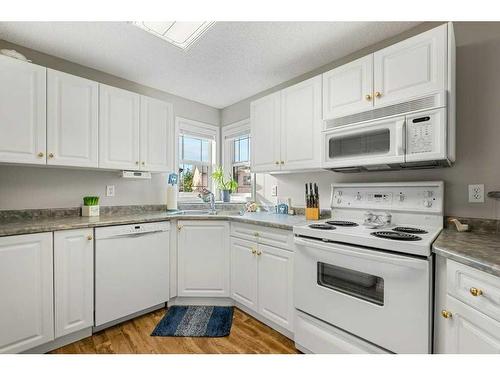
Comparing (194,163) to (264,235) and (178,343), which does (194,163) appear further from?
(178,343)

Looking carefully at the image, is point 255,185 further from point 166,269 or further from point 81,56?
point 81,56

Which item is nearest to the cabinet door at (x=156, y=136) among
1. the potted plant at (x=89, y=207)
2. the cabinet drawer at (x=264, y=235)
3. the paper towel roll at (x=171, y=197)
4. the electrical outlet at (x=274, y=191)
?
the paper towel roll at (x=171, y=197)

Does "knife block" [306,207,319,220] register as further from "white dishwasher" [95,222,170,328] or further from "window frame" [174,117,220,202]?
"window frame" [174,117,220,202]

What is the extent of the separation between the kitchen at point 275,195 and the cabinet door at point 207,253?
0.6 inches

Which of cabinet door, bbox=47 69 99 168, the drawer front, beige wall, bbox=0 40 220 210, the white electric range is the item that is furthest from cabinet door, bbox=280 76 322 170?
cabinet door, bbox=47 69 99 168

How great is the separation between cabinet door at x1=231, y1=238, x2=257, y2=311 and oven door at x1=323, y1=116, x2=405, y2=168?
3.36 feet

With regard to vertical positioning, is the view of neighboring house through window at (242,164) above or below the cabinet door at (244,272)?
above

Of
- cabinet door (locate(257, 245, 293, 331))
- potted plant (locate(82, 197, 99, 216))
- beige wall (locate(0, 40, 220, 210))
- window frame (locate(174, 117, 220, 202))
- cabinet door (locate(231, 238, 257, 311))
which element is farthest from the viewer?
window frame (locate(174, 117, 220, 202))

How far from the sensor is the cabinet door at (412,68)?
1.41 m

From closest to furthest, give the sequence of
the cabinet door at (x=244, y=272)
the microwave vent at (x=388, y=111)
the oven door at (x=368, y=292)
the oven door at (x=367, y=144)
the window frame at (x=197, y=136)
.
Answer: the oven door at (x=368, y=292) → the microwave vent at (x=388, y=111) → the oven door at (x=367, y=144) → the cabinet door at (x=244, y=272) → the window frame at (x=197, y=136)

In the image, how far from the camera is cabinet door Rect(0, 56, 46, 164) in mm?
1694

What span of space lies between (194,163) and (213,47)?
1688 millimetres

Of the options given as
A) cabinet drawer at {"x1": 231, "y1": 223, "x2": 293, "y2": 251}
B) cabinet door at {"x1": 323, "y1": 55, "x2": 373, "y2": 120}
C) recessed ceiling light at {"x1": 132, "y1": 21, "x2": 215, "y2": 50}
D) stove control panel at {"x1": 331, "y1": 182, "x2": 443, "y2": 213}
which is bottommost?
cabinet drawer at {"x1": 231, "y1": 223, "x2": 293, "y2": 251}

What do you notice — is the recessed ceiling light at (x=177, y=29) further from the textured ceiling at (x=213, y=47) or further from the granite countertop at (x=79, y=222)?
the granite countertop at (x=79, y=222)
